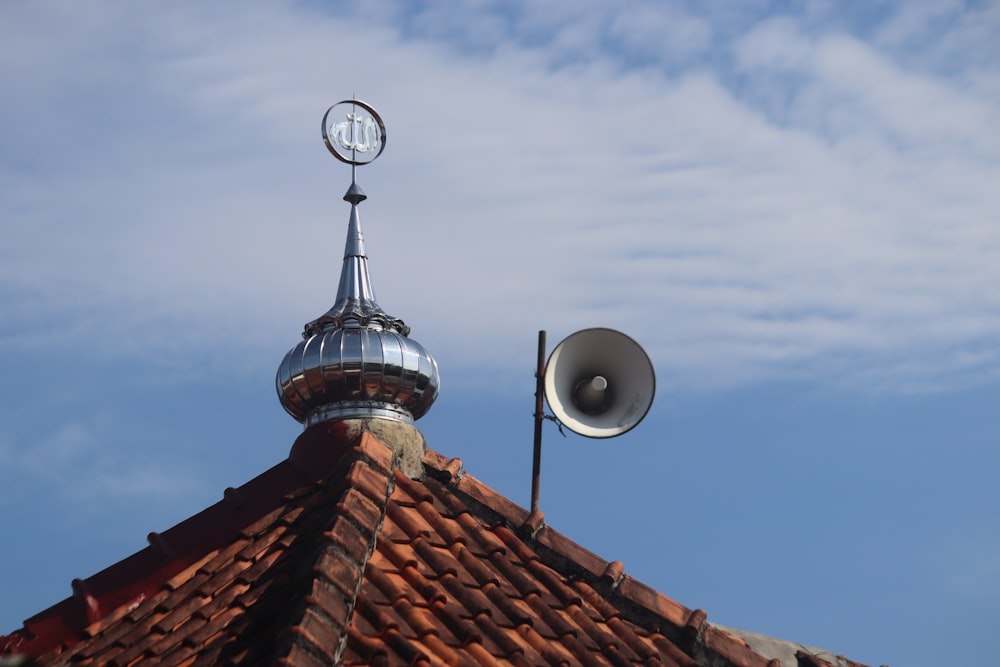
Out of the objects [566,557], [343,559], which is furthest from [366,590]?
[566,557]

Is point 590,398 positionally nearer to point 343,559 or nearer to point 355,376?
point 355,376

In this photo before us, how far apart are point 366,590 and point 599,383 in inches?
123

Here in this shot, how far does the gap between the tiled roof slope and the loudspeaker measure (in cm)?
94

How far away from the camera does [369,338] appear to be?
43.9 ft

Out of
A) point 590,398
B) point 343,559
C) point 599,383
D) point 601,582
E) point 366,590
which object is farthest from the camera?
point 590,398

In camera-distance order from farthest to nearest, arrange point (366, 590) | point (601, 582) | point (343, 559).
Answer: point (601, 582)
point (366, 590)
point (343, 559)

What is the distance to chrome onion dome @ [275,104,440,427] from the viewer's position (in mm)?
13258

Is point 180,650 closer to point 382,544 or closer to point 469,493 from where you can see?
point 382,544

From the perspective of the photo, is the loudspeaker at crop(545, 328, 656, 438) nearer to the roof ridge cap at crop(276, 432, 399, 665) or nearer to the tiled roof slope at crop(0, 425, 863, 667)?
the tiled roof slope at crop(0, 425, 863, 667)

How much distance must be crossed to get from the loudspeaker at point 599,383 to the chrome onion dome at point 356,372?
115 centimetres

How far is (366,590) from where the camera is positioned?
11.0 m

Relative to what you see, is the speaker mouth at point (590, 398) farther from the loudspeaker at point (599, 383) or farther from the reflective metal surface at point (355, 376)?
the reflective metal surface at point (355, 376)

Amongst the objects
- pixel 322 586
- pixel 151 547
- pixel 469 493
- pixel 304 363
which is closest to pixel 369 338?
pixel 304 363

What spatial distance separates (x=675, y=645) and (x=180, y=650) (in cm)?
375
